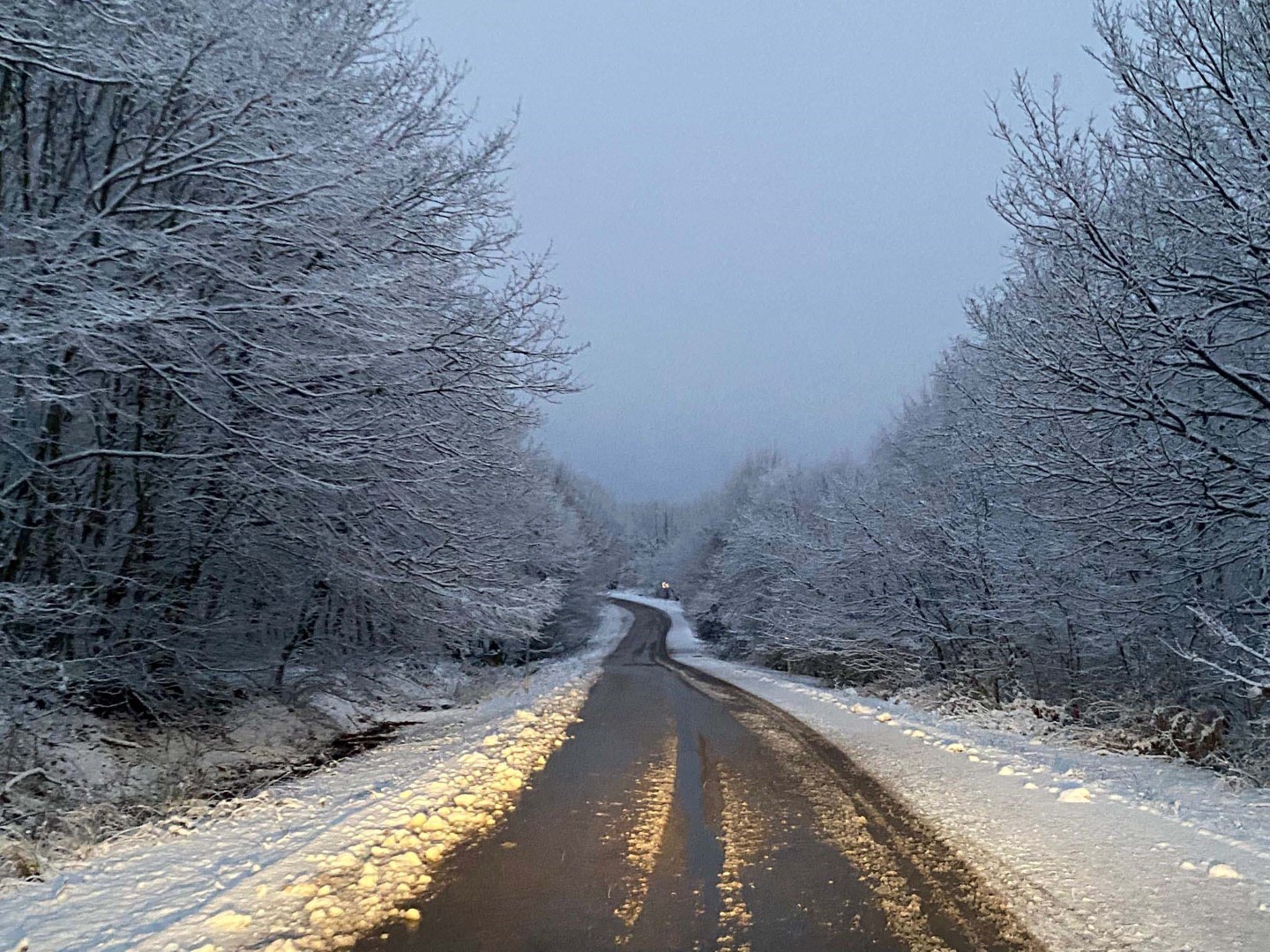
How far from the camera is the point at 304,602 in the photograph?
12000mm

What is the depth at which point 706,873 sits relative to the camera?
5.10 m

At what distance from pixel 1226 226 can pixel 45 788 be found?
12.4m

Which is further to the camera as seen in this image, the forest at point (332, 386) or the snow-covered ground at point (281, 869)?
the forest at point (332, 386)

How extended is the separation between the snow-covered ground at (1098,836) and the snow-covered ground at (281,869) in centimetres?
380

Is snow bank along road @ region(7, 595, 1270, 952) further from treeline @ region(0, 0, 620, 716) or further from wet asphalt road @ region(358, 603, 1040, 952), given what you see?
treeline @ region(0, 0, 620, 716)

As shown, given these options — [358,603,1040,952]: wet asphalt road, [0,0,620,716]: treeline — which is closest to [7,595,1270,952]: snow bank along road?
[358,603,1040,952]: wet asphalt road

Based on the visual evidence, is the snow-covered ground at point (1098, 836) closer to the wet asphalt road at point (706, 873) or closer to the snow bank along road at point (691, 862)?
the snow bank along road at point (691, 862)

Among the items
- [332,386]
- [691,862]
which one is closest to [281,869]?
[691,862]

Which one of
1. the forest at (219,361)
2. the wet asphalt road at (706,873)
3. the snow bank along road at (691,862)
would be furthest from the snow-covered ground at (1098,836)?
the forest at (219,361)

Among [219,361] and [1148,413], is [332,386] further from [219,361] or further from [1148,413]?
[1148,413]

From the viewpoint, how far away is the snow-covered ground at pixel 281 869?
4.12 meters

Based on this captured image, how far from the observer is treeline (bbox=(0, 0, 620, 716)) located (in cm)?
660

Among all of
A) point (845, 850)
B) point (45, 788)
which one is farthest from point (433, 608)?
point (845, 850)

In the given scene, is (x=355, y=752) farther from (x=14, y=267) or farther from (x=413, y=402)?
(x=14, y=267)
